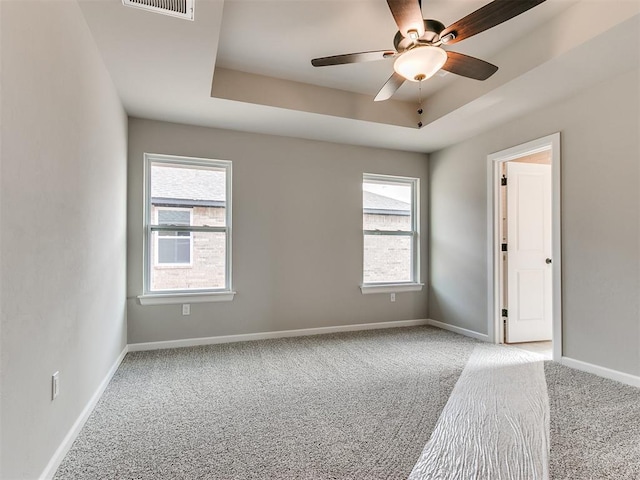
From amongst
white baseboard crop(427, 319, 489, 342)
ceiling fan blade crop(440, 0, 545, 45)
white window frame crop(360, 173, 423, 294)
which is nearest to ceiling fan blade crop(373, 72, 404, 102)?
ceiling fan blade crop(440, 0, 545, 45)

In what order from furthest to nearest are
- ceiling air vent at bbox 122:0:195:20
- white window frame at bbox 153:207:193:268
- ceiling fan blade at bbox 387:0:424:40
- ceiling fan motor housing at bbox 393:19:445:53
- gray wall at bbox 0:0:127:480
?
white window frame at bbox 153:207:193:268 < ceiling fan motor housing at bbox 393:19:445:53 < ceiling air vent at bbox 122:0:195:20 < ceiling fan blade at bbox 387:0:424:40 < gray wall at bbox 0:0:127:480

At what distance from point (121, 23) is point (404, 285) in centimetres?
400

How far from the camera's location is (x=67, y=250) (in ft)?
6.03

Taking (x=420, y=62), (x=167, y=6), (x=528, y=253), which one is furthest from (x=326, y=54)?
(x=528, y=253)

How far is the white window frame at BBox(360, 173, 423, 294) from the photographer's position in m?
4.57

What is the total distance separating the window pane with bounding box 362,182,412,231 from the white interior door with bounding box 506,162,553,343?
1337 mm

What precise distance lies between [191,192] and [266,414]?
2551 millimetres

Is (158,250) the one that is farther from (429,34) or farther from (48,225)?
(429,34)

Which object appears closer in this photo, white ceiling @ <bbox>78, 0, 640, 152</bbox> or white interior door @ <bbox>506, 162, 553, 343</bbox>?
white ceiling @ <bbox>78, 0, 640, 152</bbox>

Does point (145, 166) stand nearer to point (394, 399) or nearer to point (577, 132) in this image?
point (394, 399)

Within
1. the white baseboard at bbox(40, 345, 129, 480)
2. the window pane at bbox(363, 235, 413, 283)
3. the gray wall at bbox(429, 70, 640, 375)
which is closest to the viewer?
the white baseboard at bbox(40, 345, 129, 480)

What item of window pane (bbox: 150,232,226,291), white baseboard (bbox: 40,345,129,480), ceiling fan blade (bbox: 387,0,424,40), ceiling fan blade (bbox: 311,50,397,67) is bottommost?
white baseboard (bbox: 40,345,129,480)

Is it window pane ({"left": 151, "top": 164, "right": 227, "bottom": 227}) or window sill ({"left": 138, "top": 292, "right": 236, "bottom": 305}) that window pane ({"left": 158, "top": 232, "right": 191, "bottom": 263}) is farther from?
window sill ({"left": 138, "top": 292, "right": 236, "bottom": 305})

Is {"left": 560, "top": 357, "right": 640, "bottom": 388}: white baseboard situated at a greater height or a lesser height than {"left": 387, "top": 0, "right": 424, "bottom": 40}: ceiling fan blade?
lesser
